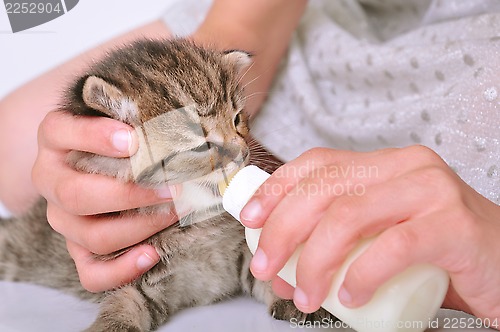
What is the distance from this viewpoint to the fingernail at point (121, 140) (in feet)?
2.93

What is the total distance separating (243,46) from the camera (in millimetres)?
1421

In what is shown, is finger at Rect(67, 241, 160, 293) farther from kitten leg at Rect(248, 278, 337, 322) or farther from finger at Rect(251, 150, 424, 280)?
finger at Rect(251, 150, 424, 280)

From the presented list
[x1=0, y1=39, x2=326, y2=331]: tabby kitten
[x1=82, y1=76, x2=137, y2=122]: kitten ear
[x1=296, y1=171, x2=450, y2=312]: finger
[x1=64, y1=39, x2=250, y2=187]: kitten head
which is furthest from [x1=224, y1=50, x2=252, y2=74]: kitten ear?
[x1=296, y1=171, x2=450, y2=312]: finger

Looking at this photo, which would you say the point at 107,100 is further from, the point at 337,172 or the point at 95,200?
the point at 337,172

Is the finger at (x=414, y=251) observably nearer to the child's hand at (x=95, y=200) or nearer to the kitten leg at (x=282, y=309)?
the kitten leg at (x=282, y=309)

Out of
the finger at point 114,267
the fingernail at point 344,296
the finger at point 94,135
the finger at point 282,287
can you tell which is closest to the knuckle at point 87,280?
the finger at point 114,267

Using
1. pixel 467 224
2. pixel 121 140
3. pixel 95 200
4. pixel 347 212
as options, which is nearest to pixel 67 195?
pixel 95 200

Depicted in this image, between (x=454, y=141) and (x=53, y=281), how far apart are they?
0.81m

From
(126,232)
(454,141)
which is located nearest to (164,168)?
(126,232)

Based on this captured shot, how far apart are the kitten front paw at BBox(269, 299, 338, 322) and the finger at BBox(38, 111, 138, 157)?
322 mm

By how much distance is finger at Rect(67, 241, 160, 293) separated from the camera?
100 centimetres

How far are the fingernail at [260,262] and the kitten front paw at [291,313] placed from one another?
212 mm

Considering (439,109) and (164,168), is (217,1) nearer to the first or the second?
(439,109)

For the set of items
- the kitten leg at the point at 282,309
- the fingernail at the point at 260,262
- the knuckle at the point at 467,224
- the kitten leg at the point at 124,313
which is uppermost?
the knuckle at the point at 467,224
